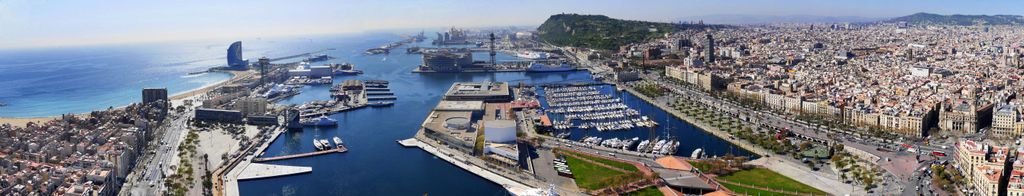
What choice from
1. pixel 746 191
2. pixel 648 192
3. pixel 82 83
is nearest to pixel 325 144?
pixel 648 192

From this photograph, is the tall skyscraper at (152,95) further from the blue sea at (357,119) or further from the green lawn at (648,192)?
the green lawn at (648,192)

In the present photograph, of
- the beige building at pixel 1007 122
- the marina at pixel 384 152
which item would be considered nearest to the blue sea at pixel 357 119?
the marina at pixel 384 152

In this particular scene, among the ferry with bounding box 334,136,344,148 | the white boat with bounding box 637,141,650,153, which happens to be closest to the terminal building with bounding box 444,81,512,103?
the ferry with bounding box 334,136,344,148

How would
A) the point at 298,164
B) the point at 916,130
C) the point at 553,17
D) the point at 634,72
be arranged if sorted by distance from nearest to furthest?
1. the point at 298,164
2. the point at 916,130
3. the point at 634,72
4. the point at 553,17

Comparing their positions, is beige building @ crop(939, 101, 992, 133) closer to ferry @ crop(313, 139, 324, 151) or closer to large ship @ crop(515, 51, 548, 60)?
ferry @ crop(313, 139, 324, 151)

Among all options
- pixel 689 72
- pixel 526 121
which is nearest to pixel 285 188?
pixel 526 121

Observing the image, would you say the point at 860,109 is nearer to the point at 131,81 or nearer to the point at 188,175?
the point at 188,175

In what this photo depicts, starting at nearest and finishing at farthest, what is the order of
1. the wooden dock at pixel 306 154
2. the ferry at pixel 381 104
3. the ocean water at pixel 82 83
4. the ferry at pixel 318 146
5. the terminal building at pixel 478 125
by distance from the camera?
the terminal building at pixel 478 125 → the wooden dock at pixel 306 154 → the ferry at pixel 318 146 → the ferry at pixel 381 104 → the ocean water at pixel 82 83
